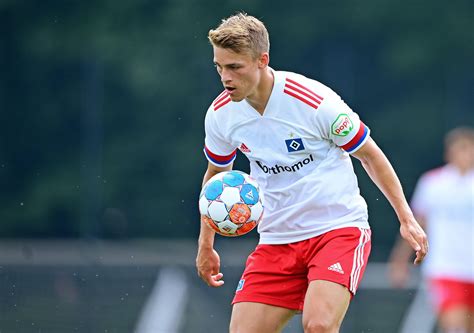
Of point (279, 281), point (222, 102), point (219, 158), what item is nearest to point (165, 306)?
point (219, 158)

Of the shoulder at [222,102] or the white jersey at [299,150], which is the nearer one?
the white jersey at [299,150]

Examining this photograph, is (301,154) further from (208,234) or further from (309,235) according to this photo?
(208,234)

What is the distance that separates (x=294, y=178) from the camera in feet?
17.1

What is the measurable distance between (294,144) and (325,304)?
2.58ft

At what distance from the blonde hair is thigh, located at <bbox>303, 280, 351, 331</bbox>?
3.76 feet

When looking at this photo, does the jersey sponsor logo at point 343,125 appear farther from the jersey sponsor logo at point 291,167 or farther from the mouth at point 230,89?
the mouth at point 230,89

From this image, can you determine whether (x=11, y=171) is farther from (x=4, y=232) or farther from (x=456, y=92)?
(x=456, y=92)

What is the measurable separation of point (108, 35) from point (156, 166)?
1.86m

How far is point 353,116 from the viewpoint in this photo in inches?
202

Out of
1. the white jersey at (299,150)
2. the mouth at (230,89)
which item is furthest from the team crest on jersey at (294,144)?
the mouth at (230,89)

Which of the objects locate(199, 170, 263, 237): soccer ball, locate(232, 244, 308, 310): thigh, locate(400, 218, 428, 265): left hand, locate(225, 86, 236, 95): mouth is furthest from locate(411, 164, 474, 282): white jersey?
locate(225, 86, 236, 95): mouth

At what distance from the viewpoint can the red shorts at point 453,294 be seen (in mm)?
8750

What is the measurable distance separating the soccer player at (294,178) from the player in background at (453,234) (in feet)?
12.2

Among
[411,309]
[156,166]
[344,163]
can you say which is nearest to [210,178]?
[344,163]
